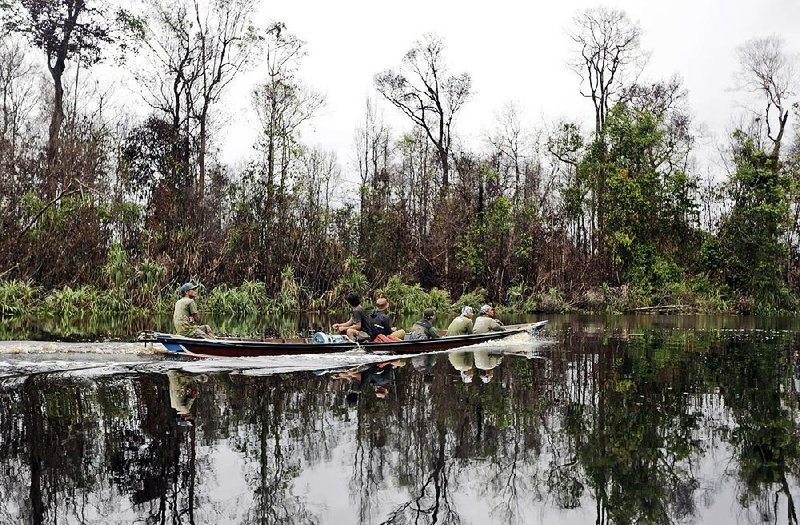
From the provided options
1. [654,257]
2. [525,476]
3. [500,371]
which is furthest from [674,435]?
[654,257]

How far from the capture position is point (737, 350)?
17516mm

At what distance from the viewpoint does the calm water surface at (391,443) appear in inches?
246

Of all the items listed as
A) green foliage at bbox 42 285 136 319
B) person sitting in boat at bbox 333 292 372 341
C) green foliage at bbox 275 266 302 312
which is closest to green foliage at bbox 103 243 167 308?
green foliage at bbox 42 285 136 319

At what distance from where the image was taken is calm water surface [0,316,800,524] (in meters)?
6.26

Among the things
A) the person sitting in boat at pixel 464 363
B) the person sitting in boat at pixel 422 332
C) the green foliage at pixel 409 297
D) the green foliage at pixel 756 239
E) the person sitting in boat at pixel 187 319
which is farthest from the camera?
the green foliage at pixel 756 239

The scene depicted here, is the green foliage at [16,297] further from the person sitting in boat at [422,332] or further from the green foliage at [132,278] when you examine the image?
the person sitting in boat at [422,332]

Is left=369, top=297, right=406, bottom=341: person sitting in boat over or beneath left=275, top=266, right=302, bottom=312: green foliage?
beneath

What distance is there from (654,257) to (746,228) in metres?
4.45

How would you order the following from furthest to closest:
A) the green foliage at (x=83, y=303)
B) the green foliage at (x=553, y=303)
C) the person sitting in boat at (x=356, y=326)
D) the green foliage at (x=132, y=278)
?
the green foliage at (x=553, y=303) < the green foliage at (x=132, y=278) < the green foliage at (x=83, y=303) < the person sitting in boat at (x=356, y=326)

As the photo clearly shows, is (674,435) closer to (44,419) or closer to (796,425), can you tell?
(796,425)

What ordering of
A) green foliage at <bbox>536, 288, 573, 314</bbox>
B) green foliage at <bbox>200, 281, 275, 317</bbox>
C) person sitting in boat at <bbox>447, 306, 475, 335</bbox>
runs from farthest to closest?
green foliage at <bbox>536, 288, 573, 314</bbox> < green foliage at <bbox>200, 281, 275, 317</bbox> < person sitting in boat at <bbox>447, 306, 475, 335</bbox>

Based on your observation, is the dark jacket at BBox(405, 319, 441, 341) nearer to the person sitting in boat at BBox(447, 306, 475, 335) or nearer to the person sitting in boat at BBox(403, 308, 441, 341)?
the person sitting in boat at BBox(403, 308, 441, 341)

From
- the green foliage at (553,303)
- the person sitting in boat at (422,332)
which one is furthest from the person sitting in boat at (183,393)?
the green foliage at (553,303)

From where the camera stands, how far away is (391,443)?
8078 mm
